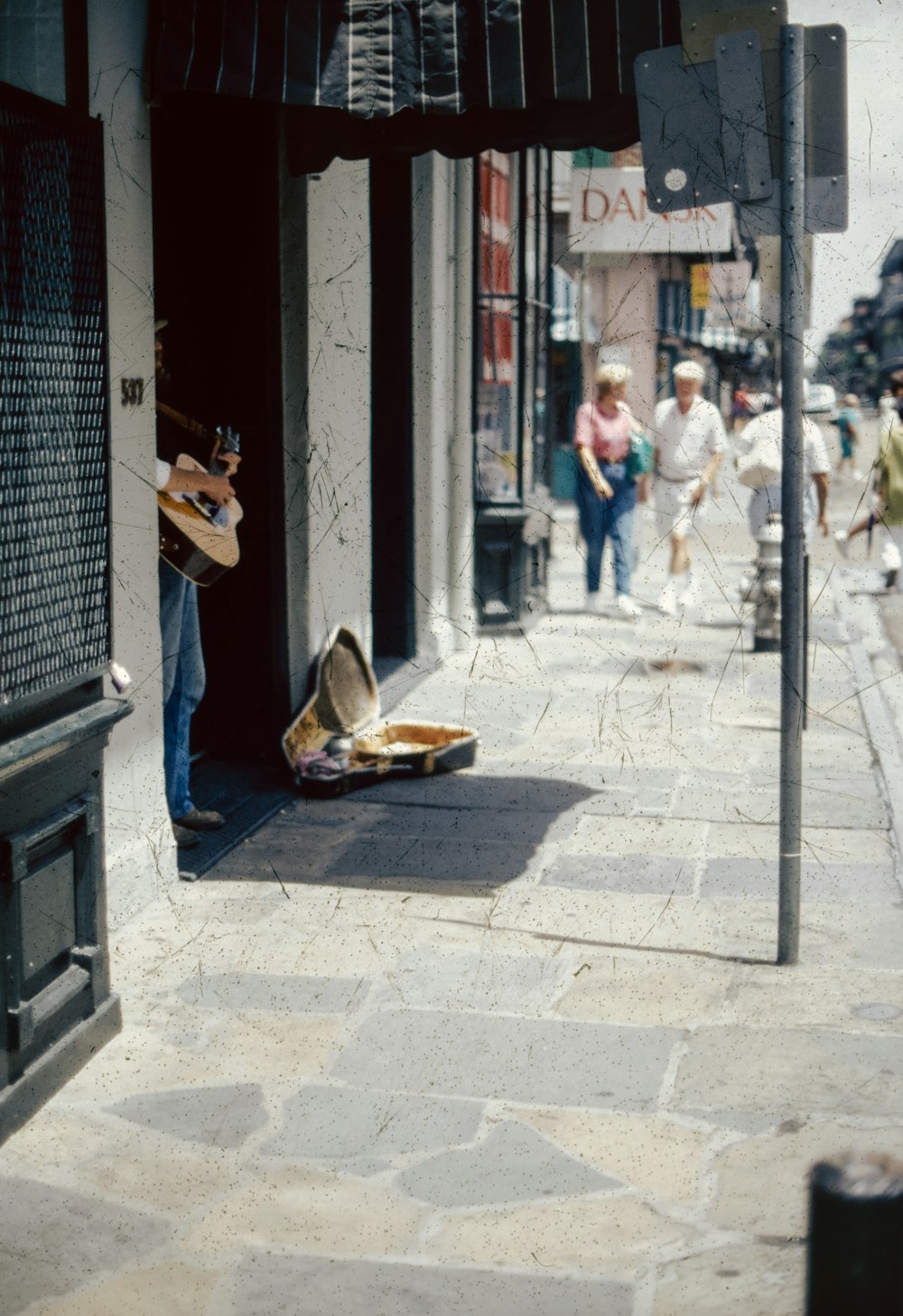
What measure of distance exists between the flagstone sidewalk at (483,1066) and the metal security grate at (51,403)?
1.16 meters

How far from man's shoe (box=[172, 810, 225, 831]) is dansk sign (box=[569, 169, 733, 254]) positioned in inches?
106

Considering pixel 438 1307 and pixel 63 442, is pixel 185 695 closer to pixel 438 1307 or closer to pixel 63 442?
pixel 63 442

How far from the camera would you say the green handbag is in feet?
37.4

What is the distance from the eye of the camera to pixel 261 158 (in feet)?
22.4

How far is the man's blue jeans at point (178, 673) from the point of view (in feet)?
19.3

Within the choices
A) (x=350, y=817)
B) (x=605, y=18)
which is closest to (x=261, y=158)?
(x=605, y=18)

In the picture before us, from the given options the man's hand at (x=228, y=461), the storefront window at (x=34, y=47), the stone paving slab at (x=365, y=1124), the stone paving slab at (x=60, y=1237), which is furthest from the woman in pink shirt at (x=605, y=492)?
the stone paving slab at (x=60, y=1237)

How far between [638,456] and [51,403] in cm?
791

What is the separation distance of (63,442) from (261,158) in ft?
10.5

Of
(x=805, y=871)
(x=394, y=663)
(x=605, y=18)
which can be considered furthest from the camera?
(x=394, y=663)

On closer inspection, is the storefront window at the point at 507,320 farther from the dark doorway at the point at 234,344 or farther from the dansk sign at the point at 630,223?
the dark doorway at the point at 234,344

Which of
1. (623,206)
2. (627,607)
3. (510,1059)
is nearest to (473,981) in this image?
(510,1059)

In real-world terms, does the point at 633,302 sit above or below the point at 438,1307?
above

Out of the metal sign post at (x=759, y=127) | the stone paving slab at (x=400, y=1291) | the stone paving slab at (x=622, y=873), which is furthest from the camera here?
the stone paving slab at (x=622, y=873)
